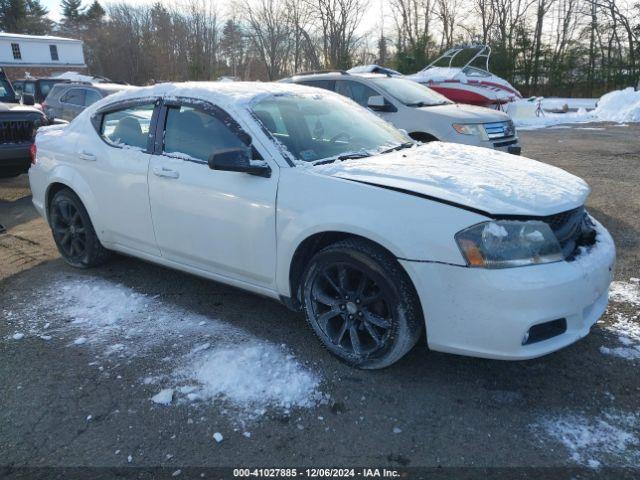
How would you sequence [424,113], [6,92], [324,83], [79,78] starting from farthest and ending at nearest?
1. [79,78]
2. [6,92]
3. [324,83]
4. [424,113]

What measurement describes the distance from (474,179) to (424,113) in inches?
186

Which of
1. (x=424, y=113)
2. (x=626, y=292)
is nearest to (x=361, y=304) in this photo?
(x=626, y=292)

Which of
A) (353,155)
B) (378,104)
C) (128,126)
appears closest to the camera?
(353,155)

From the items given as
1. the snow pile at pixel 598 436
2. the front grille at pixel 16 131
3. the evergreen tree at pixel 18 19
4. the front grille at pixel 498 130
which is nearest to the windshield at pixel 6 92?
the front grille at pixel 16 131

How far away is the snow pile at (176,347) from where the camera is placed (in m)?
2.89

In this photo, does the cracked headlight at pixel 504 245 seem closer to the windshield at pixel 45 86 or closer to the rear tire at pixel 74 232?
the rear tire at pixel 74 232

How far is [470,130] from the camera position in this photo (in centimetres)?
714

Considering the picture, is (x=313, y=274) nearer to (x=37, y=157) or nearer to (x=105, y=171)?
(x=105, y=171)

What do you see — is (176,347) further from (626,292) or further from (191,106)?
(626,292)

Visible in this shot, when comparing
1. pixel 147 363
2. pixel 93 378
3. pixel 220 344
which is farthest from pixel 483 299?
pixel 93 378

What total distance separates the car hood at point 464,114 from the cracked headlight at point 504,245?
4.87 meters

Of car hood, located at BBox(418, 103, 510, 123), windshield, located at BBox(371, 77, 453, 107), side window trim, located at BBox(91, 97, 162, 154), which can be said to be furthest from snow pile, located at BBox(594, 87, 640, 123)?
side window trim, located at BBox(91, 97, 162, 154)

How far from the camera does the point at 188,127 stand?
3787 millimetres

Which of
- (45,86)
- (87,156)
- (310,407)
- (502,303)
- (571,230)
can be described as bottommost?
(310,407)
